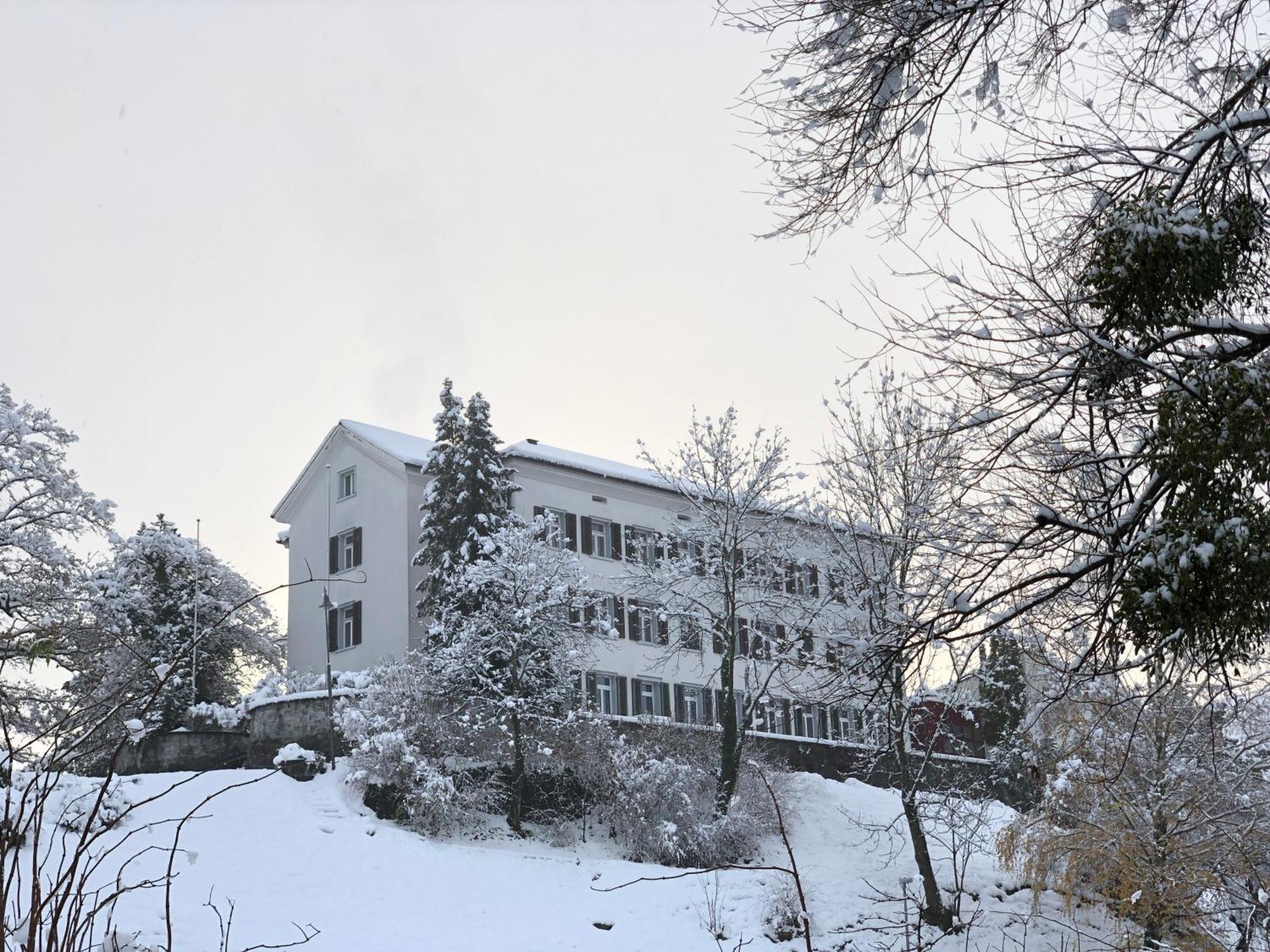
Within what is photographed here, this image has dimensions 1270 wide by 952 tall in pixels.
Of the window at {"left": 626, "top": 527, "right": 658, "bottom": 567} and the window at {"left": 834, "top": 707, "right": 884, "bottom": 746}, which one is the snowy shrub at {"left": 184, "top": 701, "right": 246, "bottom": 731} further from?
the window at {"left": 834, "top": 707, "right": 884, "bottom": 746}

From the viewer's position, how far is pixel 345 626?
116 ft

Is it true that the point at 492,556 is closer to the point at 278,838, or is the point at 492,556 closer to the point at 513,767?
the point at 513,767

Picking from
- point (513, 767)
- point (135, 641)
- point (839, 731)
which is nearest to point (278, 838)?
point (513, 767)

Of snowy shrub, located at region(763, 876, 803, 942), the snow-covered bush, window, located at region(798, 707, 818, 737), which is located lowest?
snowy shrub, located at region(763, 876, 803, 942)

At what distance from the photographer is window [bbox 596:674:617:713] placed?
3462 centimetres

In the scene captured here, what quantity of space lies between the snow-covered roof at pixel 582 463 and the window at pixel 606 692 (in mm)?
5480

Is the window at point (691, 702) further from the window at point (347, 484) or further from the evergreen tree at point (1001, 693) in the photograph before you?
the window at point (347, 484)

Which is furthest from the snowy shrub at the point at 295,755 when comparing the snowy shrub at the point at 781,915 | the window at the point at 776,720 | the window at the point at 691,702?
the window at the point at 776,720

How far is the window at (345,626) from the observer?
34750 millimetres

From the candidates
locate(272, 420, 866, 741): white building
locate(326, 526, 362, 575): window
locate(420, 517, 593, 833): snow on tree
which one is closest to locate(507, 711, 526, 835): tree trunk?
locate(420, 517, 593, 833): snow on tree

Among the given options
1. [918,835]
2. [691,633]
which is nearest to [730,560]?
[691,633]

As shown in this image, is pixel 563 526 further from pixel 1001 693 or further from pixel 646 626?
pixel 1001 693

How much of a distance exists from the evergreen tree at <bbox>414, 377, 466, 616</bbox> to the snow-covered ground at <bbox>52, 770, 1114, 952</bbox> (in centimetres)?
580

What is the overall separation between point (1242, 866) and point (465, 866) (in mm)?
12981
